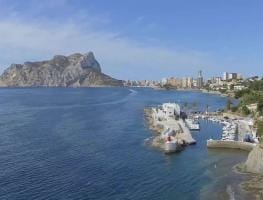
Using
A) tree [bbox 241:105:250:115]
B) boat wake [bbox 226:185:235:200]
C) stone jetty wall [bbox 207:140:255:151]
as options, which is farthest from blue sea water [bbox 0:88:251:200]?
tree [bbox 241:105:250:115]

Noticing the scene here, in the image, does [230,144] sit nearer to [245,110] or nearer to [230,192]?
[230,192]

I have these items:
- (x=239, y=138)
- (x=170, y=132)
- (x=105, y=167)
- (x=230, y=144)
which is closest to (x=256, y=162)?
(x=230, y=144)

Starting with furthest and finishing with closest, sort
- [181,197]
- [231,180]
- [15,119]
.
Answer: [15,119]
[231,180]
[181,197]

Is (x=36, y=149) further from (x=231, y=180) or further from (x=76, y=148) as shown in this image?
(x=231, y=180)

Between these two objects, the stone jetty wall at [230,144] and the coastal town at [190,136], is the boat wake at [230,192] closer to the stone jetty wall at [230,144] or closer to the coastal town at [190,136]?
the coastal town at [190,136]

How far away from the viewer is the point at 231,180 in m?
40.4

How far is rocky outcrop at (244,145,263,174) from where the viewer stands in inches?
1660

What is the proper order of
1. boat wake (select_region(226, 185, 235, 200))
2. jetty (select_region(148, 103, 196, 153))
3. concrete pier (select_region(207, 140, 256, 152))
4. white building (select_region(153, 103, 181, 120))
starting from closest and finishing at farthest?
boat wake (select_region(226, 185, 235, 200)) < jetty (select_region(148, 103, 196, 153)) < concrete pier (select_region(207, 140, 256, 152)) < white building (select_region(153, 103, 181, 120))

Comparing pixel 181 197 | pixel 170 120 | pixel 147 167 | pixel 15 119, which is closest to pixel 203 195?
pixel 181 197

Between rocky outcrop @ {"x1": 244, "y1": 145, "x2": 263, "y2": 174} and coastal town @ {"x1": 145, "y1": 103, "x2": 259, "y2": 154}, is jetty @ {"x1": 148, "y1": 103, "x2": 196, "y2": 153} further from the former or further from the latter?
rocky outcrop @ {"x1": 244, "y1": 145, "x2": 263, "y2": 174}

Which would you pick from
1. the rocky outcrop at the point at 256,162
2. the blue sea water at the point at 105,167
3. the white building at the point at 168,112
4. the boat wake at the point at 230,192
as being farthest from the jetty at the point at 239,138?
the boat wake at the point at 230,192

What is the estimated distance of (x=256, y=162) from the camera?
4278 centimetres

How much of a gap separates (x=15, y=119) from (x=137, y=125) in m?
24.0

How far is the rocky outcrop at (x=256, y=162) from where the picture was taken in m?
42.2
